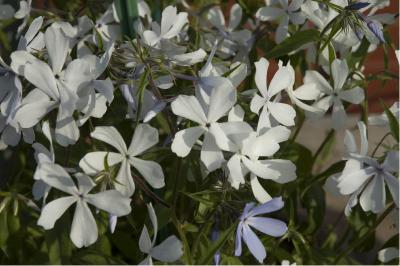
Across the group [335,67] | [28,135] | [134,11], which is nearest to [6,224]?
[28,135]

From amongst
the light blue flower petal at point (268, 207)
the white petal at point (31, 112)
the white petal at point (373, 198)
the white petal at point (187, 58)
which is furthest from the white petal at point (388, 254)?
the white petal at point (31, 112)

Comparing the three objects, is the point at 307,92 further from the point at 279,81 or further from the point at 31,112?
the point at 31,112

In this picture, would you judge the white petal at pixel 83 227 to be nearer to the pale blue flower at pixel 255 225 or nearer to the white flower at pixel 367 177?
the pale blue flower at pixel 255 225

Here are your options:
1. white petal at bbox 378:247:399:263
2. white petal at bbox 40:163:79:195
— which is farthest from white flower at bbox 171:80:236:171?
white petal at bbox 378:247:399:263

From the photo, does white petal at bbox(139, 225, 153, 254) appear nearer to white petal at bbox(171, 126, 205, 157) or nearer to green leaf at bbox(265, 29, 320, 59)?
white petal at bbox(171, 126, 205, 157)

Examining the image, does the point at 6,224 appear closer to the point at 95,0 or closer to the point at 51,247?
the point at 51,247
